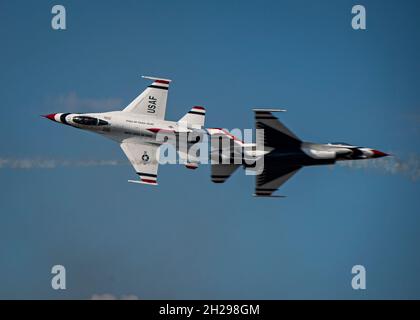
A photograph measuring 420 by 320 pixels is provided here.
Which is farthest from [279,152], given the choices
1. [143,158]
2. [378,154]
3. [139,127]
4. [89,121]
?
Answer: [89,121]

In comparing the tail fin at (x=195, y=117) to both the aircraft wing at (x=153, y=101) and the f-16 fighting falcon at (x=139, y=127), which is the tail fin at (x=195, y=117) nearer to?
the f-16 fighting falcon at (x=139, y=127)

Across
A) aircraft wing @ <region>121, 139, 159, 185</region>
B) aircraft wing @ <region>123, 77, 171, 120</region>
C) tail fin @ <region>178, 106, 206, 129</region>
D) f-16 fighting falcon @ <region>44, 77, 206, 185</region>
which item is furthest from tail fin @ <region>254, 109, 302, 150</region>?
aircraft wing @ <region>123, 77, 171, 120</region>

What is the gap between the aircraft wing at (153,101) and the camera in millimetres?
72750

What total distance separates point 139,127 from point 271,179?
11.7 metres

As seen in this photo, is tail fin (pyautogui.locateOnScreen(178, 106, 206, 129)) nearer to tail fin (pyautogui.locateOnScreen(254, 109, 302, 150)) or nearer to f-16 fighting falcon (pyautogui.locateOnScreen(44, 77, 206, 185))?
f-16 fighting falcon (pyautogui.locateOnScreen(44, 77, 206, 185))

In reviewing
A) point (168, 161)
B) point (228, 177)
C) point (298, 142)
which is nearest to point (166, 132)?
point (168, 161)

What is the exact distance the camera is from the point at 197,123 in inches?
2842

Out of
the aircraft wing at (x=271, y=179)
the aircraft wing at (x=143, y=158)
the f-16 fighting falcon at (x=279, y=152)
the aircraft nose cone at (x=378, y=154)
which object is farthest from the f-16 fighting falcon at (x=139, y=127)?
the aircraft nose cone at (x=378, y=154)

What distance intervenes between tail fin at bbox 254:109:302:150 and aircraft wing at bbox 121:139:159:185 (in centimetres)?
1022

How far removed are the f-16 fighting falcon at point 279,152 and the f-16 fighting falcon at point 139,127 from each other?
5.78 meters

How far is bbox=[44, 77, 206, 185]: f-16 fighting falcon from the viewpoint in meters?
70.9

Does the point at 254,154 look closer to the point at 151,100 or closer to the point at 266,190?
the point at 266,190

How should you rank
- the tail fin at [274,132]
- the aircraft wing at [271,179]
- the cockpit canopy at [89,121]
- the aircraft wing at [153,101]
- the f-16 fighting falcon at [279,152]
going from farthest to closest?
1. the aircraft wing at [153,101]
2. the cockpit canopy at [89,121]
3. the aircraft wing at [271,179]
4. the tail fin at [274,132]
5. the f-16 fighting falcon at [279,152]

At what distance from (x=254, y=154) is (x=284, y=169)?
2.56 meters
